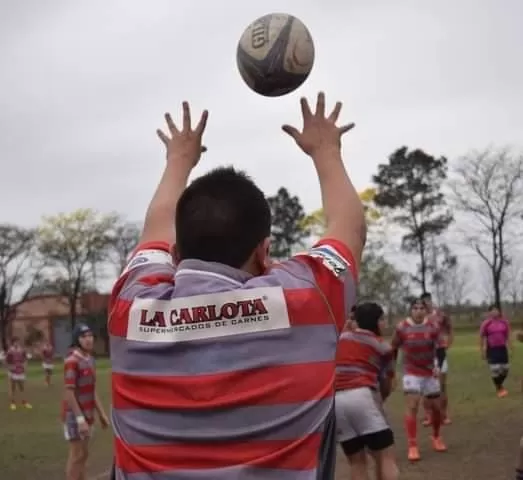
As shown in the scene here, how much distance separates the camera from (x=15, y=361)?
25562mm

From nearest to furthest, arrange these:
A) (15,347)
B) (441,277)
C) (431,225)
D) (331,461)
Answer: (331,461), (15,347), (431,225), (441,277)

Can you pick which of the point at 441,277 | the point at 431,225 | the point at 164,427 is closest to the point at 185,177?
the point at 164,427

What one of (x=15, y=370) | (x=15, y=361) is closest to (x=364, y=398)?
(x=15, y=370)

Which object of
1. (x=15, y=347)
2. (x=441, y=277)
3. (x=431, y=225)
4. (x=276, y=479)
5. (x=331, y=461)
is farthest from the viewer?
(x=441, y=277)

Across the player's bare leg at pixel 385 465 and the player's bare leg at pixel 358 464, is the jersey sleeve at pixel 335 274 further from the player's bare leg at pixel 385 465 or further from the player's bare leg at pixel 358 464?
the player's bare leg at pixel 358 464

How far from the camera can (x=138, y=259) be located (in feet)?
8.63

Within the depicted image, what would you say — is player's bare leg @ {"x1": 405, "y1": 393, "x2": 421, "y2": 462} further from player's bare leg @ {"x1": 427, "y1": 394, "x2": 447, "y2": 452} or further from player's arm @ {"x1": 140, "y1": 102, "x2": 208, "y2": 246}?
player's arm @ {"x1": 140, "y1": 102, "x2": 208, "y2": 246}

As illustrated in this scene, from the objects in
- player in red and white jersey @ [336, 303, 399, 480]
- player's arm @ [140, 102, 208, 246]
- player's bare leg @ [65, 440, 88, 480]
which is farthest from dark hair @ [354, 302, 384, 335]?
player's arm @ [140, 102, 208, 246]

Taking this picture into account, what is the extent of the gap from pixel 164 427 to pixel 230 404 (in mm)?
183

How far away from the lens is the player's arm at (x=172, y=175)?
9.05 feet

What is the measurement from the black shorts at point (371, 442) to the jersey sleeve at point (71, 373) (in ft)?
10.9

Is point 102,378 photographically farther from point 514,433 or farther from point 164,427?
point 164,427

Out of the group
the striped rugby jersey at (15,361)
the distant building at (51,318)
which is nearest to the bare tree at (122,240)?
the distant building at (51,318)

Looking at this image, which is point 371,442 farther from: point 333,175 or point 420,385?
point 333,175
